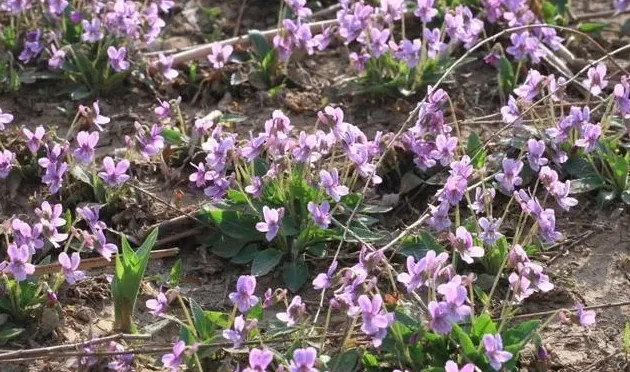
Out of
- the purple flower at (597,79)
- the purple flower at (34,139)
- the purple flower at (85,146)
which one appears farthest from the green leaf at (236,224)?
the purple flower at (597,79)

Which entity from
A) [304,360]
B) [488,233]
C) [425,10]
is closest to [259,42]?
[425,10]

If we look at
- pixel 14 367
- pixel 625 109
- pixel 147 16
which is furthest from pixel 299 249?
pixel 147 16

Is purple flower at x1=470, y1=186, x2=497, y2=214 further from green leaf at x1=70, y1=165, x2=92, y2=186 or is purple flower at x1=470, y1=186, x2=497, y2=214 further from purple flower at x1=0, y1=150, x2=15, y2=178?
purple flower at x1=0, y1=150, x2=15, y2=178

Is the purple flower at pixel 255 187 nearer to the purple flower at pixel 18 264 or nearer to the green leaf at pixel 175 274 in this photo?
the green leaf at pixel 175 274

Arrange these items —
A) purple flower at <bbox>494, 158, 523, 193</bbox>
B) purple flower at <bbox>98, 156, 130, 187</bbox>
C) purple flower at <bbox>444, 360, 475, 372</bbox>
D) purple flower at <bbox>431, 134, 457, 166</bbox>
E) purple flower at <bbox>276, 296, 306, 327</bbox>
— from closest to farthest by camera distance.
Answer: purple flower at <bbox>444, 360, 475, 372</bbox> → purple flower at <bbox>276, 296, 306, 327</bbox> → purple flower at <bbox>494, 158, 523, 193</bbox> → purple flower at <bbox>98, 156, 130, 187</bbox> → purple flower at <bbox>431, 134, 457, 166</bbox>

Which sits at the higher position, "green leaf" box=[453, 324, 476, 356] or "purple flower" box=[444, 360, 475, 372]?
"purple flower" box=[444, 360, 475, 372]

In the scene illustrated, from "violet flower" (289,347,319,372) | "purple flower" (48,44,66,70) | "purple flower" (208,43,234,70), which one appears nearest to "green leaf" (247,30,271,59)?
"purple flower" (208,43,234,70)

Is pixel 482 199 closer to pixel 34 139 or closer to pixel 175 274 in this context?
pixel 175 274
